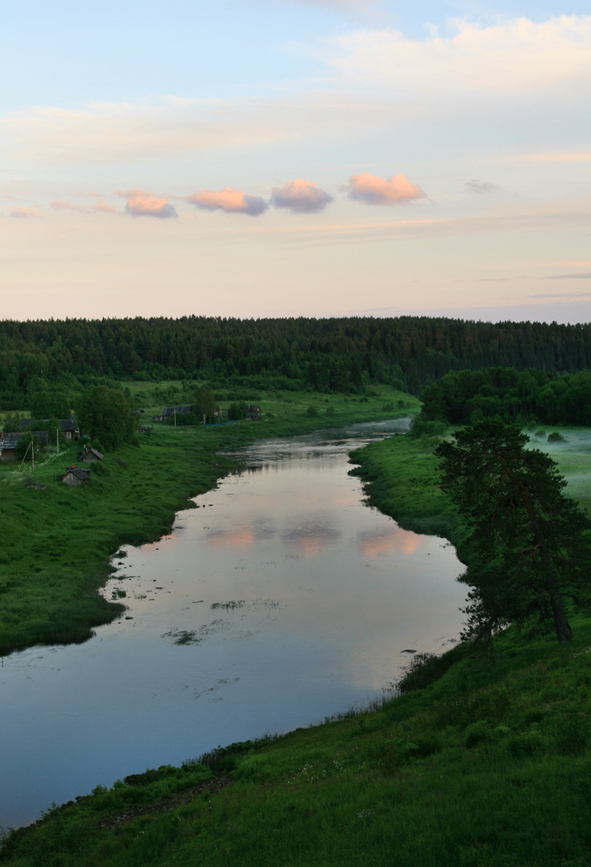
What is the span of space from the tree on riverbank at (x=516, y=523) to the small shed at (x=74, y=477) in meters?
52.0

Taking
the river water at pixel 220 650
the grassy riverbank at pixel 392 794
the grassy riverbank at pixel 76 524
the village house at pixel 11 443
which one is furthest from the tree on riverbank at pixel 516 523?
the village house at pixel 11 443

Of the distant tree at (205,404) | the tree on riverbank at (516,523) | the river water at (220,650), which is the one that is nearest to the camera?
the tree on riverbank at (516,523)

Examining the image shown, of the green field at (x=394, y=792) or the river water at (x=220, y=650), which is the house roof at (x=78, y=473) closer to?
the river water at (x=220, y=650)

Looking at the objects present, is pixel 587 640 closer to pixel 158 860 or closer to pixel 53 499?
pixel 158 860

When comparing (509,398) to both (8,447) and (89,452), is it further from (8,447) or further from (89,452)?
(8,447)

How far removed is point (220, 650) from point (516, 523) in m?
16.7

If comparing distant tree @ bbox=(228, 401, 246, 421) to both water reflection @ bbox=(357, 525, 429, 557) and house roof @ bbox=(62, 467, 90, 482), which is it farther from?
water reflection @ bbox=(357, 525, 429, 557)

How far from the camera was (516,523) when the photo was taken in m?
23.4

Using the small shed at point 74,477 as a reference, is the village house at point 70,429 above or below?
above

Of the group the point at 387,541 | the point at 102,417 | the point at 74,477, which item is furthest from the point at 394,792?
the point at 102,417

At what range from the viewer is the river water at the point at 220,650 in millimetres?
25250

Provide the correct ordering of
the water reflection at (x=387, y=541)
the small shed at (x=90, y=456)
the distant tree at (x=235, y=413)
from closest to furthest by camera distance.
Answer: the water reflection at (x=387, y=541), the small shed at (x=90, y=456), the distant tree at (x=235, y=413)

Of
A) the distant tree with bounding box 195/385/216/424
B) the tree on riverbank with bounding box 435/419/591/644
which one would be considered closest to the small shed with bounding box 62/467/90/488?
the tree on riverbank with bounding box 435/419/591/644

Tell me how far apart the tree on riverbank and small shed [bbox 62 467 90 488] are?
5197 cm
